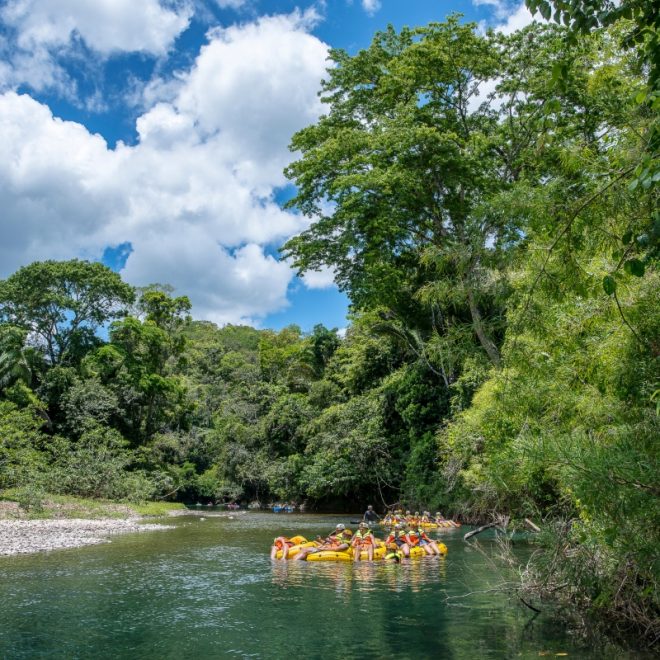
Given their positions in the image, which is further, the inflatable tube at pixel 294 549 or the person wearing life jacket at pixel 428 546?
the person wearing life jacket at pixel 428 546

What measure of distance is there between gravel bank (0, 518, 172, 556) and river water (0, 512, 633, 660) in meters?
1.15

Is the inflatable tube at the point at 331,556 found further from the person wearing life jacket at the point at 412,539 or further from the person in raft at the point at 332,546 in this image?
the person wearing life jacket at the point at 412,539

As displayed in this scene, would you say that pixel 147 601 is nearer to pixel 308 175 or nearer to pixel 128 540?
pixel 128 540

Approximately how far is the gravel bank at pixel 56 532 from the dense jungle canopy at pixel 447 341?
278 cm

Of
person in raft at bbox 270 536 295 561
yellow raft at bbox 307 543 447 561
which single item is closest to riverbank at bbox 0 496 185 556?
person in raft at bbox 270 536 295 561

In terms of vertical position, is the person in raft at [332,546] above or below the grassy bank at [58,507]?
below

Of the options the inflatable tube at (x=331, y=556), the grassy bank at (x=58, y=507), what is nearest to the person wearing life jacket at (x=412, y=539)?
the inflatable tube at (x=331, y=556)

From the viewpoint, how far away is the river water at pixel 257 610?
7887 mm

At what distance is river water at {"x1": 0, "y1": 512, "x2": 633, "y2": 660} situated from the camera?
7887 mm

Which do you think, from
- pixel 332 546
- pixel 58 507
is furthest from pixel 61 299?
pixel 332 546

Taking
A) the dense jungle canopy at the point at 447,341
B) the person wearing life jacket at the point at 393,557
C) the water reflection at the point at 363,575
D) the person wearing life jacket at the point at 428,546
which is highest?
the dense jungle canopy at the point at 447,341

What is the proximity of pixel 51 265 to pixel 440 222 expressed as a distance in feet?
89.8

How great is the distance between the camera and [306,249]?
74.4 ft

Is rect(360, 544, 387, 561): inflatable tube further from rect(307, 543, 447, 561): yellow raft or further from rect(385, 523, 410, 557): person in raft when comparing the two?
rect(385, 523, 410, 557): person in raft
